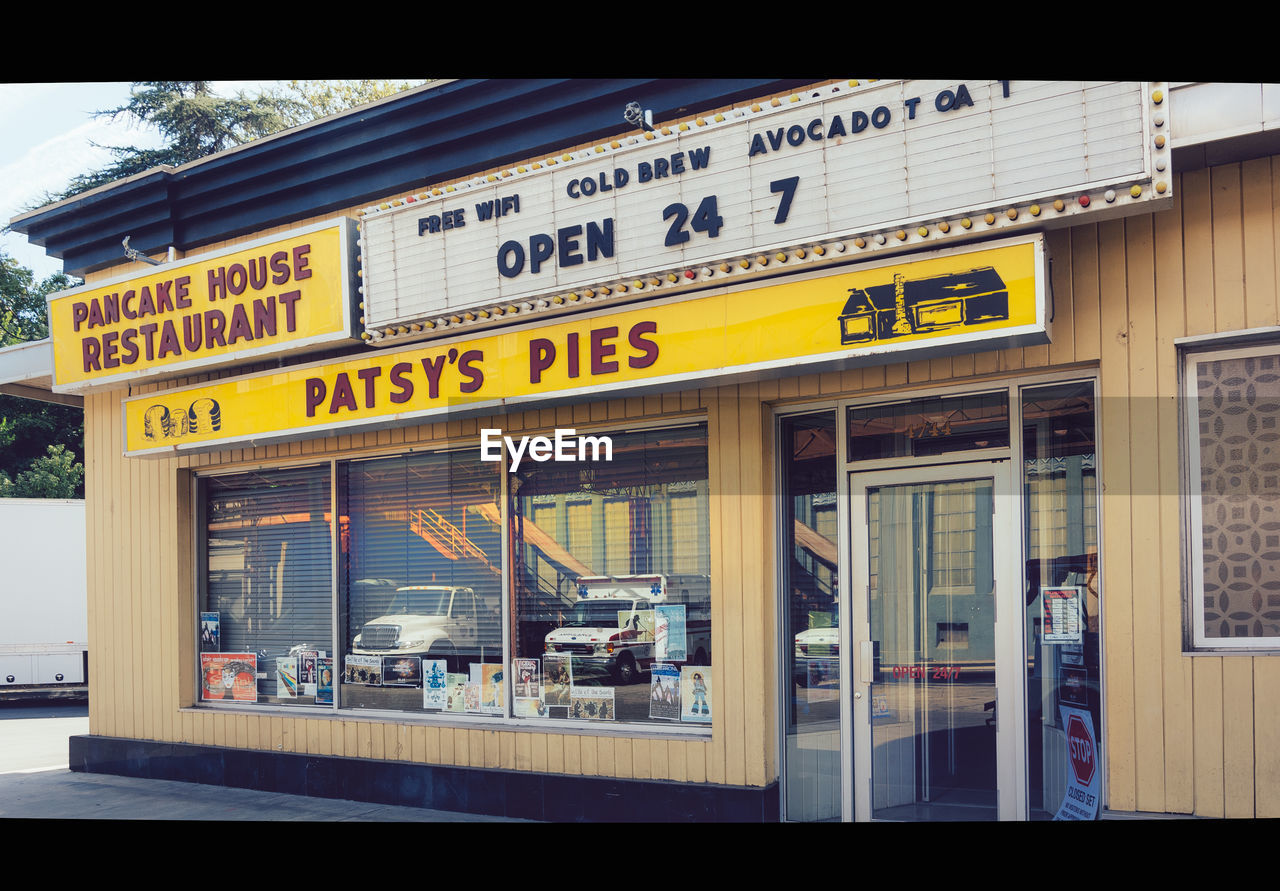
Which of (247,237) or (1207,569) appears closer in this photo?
Answer: (1207,569)

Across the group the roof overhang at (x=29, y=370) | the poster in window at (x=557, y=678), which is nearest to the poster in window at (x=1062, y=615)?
the poster in window at (x=557, y=678)

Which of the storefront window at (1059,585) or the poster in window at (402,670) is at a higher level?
the storefront window at (1059,585)

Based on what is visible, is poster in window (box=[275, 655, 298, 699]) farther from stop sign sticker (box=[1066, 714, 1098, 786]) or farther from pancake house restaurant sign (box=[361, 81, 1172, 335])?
stop sign sticker (box=[1066, 714, 1098, 786])

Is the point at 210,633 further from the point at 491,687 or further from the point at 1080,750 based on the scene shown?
the point at 1080,750

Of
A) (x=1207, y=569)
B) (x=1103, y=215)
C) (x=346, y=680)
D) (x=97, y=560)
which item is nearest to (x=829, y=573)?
(x=1207, y=569)

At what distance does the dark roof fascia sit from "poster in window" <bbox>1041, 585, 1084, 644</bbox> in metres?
3.52

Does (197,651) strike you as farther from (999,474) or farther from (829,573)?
(999,474)

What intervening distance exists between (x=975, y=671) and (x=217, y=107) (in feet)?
88.5

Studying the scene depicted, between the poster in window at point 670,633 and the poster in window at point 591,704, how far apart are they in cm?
52

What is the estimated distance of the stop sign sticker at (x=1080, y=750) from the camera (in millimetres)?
5949

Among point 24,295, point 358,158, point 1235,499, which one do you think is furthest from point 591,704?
point 24,295

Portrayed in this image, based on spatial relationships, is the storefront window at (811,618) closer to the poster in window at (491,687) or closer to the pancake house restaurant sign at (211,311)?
the poster in window at (491,687)

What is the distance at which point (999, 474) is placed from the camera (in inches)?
255

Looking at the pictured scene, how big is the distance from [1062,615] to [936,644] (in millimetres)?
788
